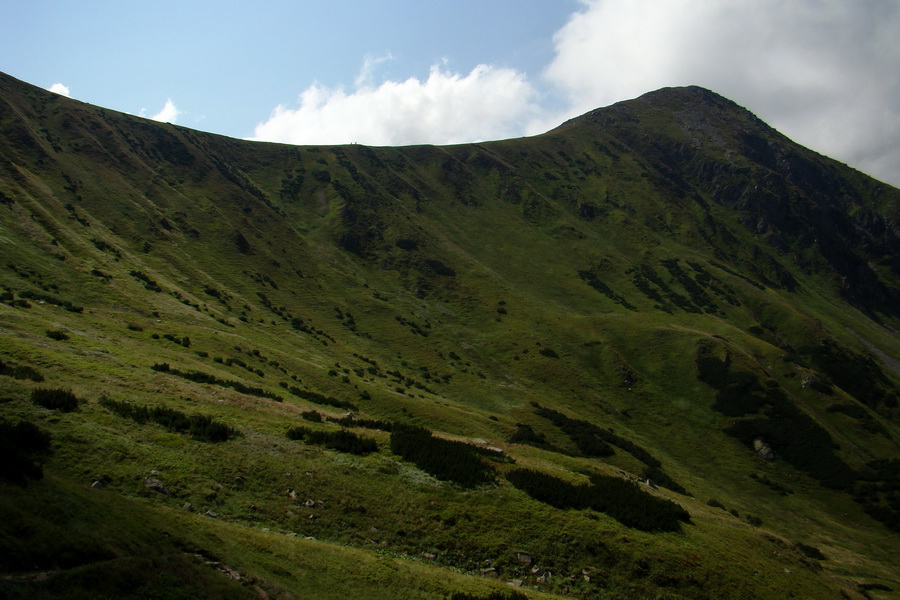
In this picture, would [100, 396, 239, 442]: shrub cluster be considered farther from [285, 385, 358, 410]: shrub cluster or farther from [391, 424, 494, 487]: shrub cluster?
[285, 385, 358, 410]: shrub cluster

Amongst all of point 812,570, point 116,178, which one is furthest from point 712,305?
point 116,178

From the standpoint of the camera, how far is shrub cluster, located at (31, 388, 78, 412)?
2318 cm

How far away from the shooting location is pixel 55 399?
23.6 m

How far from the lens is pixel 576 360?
105 meters

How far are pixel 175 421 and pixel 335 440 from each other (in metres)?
8.88

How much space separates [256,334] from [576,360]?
64.8 metres

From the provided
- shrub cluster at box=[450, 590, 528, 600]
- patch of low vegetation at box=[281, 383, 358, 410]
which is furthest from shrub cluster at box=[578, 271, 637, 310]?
shrub cluster at box=[450, 590, 528, 600]

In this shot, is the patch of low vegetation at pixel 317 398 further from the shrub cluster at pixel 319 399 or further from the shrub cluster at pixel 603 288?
the shrub cluster at pixel 603 288

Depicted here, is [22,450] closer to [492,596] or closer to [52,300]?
[492,596]

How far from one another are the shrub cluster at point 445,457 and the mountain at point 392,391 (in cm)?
24

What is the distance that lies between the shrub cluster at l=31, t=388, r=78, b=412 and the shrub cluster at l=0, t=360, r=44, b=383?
2.67 meters

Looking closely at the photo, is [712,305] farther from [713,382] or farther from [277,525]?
[277,525]

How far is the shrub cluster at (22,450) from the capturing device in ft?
51.8

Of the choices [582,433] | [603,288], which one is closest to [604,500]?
[582,433]
